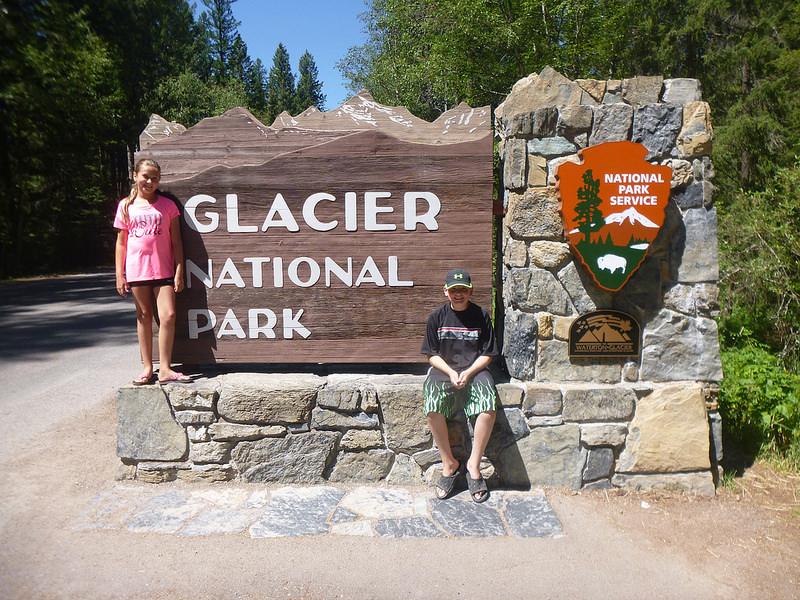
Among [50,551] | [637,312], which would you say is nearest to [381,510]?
[50,551]

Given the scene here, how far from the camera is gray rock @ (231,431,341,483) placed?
11.5ft

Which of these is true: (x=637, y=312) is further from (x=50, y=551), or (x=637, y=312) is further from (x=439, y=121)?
(x=50, y=551)

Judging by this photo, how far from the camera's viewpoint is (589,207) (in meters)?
3.19

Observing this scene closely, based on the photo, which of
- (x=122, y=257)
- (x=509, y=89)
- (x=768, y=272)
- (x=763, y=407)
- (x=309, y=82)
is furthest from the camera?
(x=309, y=82)

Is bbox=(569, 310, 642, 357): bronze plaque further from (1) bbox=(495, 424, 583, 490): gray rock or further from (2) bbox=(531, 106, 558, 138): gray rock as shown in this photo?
(2) bbox=(531, 106, 558, 138): gray rock

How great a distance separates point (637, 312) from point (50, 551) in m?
3.39

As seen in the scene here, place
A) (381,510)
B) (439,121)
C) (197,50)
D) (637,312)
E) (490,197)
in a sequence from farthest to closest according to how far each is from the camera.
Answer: (197,50) → (439,121) → (490,197) → (637,312) → (381,510)

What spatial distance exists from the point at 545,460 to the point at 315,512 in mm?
1387

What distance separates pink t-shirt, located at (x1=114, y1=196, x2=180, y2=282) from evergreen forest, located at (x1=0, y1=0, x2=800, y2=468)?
1.36m

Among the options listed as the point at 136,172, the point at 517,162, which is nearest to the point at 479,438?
the point at 517,162

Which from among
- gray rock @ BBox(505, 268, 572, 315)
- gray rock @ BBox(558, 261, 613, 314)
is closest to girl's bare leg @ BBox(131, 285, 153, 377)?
gray rock @ BBox(505, 268, 572, 315)

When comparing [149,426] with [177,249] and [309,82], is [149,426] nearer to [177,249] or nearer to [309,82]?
[177,249]

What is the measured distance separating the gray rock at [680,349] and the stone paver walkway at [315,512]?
1.05 metres

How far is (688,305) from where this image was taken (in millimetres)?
3326
